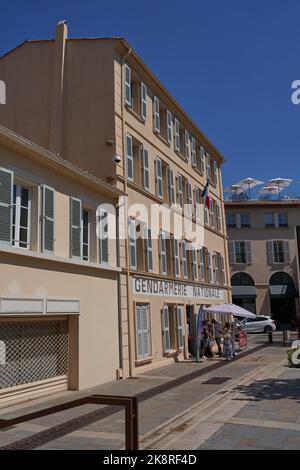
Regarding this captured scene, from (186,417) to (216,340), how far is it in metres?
12.9

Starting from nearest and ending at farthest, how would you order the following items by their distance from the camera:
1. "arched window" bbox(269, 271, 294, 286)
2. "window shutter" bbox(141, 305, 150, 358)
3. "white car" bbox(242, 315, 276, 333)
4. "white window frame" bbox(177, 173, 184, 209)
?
1. "window shutter" bbox(141, 305, 150, 358)
2. "white window frame" bbox(177, 173, 184, 209)
3. "white car" bbox(242, 315, 276, 333)
4. "arched window" bbox(269, 271, 294, 286)

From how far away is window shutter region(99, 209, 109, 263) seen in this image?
1456 centimetres

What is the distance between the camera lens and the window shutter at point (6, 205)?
10.6 meters

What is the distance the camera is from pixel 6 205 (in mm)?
10727

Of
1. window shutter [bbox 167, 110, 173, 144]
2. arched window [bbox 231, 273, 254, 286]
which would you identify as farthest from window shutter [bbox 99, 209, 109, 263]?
arched window [bbox 231, 273, 254, 286]

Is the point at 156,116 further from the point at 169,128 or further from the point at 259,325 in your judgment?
the point at 259,325

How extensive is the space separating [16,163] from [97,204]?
3755mm

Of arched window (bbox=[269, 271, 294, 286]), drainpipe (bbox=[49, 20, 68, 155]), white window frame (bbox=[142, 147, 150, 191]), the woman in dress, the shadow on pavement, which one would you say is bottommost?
the shadow on pavement

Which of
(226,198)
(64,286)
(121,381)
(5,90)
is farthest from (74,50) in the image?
(226,198)

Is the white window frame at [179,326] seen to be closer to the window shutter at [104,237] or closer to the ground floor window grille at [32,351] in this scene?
the window shutter at [104,237]

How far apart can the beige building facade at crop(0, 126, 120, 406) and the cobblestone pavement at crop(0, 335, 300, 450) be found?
73 centimetres

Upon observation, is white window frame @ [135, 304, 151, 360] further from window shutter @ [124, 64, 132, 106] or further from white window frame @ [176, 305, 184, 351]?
window shutter @ [124, 64, 132, 106]

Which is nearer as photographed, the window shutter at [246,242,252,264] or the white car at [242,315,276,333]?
the white car at [242,315,276,333]

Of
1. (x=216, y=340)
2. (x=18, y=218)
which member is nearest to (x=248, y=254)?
(x=216, y=340)
